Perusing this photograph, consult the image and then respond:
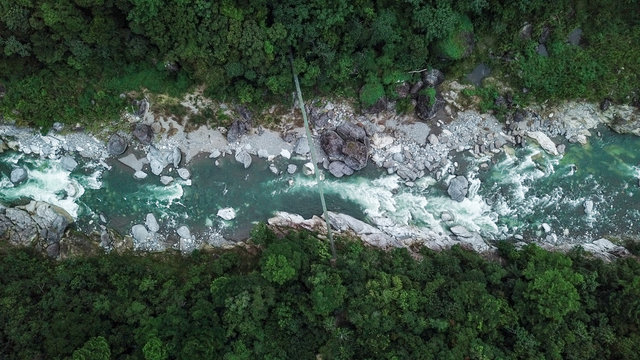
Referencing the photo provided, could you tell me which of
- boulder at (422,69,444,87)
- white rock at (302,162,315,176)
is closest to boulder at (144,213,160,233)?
white rock at (302,162,315,176)

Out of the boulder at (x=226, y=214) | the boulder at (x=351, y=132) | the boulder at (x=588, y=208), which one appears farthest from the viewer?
the boulder at (x=351, y=132)

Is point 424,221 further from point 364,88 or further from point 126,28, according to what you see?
point 126,28

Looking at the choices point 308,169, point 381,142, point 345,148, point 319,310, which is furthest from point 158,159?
point 381,142

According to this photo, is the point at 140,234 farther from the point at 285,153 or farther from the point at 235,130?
the point at 285,153

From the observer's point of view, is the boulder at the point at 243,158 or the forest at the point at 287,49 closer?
the forest at the point at 287,49

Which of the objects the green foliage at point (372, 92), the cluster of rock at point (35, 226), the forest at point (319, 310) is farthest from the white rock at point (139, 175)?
the green foliage at point (372, 92)

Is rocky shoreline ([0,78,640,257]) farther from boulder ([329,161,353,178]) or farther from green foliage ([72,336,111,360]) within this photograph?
green foliage ([72,336,111,360])

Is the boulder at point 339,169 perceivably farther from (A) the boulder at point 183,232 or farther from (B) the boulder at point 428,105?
(A) the boulder at point 183,232
